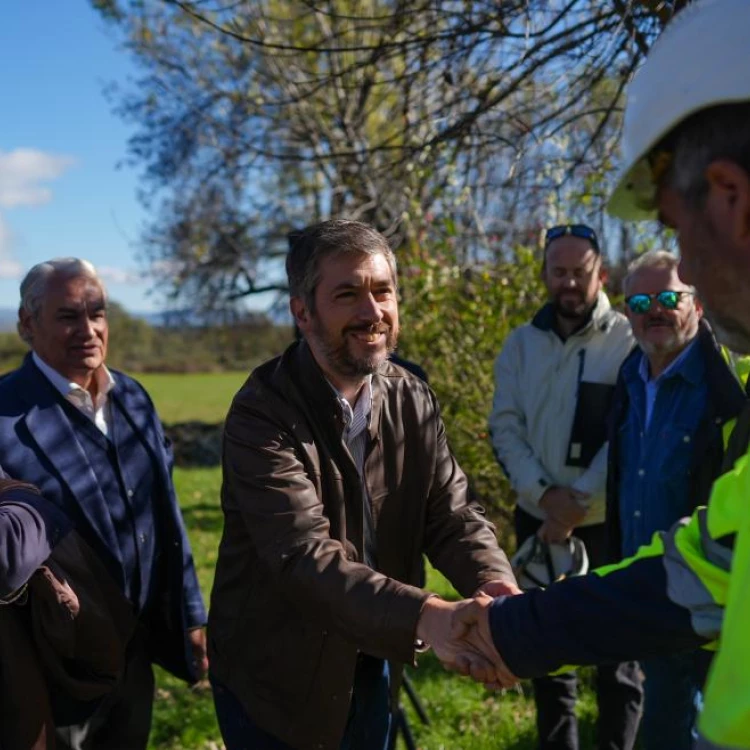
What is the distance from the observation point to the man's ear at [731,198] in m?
1.30

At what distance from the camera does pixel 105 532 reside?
3301 mm

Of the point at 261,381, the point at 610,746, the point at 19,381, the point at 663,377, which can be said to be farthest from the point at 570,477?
the point at 19,381

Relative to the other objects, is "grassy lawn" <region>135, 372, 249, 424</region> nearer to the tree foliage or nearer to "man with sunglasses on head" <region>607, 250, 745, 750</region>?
the tree foliage

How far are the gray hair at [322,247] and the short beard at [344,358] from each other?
99 mm

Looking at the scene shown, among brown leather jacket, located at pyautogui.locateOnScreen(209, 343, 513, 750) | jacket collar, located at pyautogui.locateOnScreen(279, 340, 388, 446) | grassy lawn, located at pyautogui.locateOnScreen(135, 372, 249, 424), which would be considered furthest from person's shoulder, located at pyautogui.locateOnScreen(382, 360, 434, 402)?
grassy lawn, located at pyautogui.locateOnScreen(135, 372, 249, 424)

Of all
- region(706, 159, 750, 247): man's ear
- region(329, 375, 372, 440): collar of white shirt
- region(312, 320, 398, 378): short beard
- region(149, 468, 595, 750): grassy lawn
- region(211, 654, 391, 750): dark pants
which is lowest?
region(149, 468, 595, 750): grassy lawn

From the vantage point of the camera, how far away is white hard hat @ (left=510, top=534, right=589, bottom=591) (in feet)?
13.9

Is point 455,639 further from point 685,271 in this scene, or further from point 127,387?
point 127,387

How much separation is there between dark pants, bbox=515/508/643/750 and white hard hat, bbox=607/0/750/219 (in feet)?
10.1

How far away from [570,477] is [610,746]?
47.5 inches

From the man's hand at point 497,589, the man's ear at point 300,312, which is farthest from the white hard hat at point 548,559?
the man's ear at point 300,312

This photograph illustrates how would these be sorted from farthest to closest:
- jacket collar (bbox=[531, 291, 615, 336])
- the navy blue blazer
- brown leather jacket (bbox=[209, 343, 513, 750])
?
jacket collar (bbox=[531, 291, 615, 336]) < the navy blue blazer < brown leather jacket (bbox=[209, 343, 513, 750])

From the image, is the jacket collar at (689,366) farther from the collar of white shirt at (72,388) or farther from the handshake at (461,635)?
the collar of white shirt at (72,388)

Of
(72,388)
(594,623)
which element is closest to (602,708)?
(594,623)
